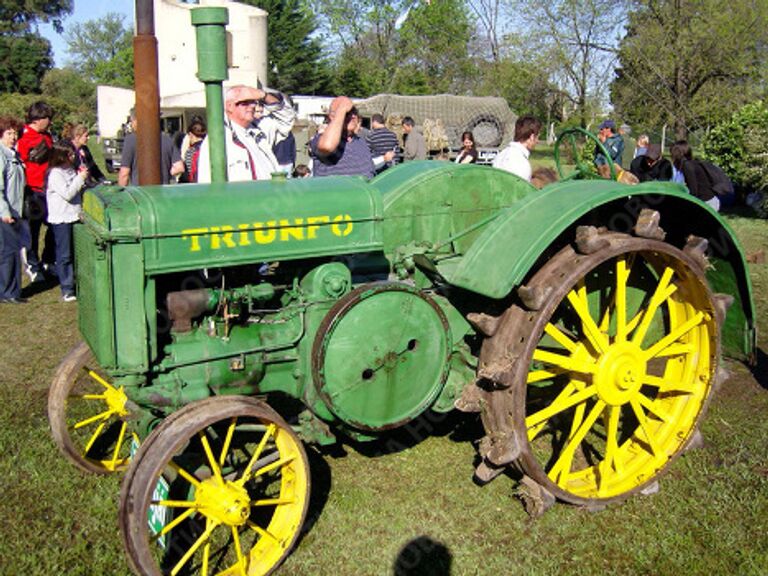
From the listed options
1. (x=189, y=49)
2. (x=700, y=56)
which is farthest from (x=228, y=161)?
(x=700, y=56)

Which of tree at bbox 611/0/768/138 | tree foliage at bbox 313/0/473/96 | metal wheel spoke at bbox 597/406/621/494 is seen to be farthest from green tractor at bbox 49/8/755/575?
tree foliage at bbox 313/0/473/96

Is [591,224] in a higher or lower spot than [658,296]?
higher

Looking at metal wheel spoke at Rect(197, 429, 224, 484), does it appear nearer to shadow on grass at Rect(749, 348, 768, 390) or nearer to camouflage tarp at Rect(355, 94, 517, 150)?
shadow on grass at Rect(749, 348, 768, 390)

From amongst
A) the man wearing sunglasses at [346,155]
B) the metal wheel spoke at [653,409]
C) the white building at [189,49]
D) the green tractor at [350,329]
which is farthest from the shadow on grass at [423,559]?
the white building at [189,49]

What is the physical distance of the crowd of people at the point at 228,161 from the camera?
4.10 m

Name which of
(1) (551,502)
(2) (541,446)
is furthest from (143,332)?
(2) (541,446)

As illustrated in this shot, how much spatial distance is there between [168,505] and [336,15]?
132 ft

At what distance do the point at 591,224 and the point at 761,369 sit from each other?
205 cm

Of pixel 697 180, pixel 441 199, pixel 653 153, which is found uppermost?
pixel 653 153

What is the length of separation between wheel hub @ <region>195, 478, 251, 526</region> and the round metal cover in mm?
507

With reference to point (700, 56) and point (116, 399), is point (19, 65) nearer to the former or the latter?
point (700, 56)

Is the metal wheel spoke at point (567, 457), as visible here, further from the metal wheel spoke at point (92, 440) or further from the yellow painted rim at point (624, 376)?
the metal wheel spoke at point (92, 440)

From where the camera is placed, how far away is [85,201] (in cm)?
295

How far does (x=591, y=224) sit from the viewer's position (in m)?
3.35
